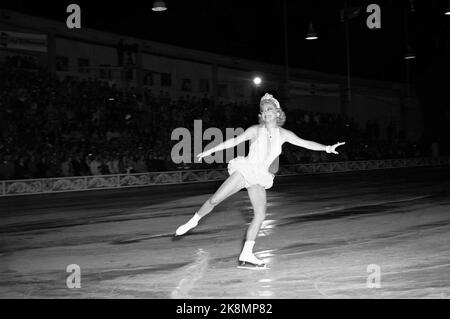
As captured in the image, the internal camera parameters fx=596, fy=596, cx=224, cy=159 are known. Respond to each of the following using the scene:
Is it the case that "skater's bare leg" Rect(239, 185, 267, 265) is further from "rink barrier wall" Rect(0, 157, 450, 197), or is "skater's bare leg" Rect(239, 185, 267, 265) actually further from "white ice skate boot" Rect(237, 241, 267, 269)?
"rink barrier wall" Rect(0, 157, 450, 197)

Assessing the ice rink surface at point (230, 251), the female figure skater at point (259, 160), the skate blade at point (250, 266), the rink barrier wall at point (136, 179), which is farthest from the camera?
the rink barrier wall at point (136, 179)

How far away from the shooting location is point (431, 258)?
22.8ft

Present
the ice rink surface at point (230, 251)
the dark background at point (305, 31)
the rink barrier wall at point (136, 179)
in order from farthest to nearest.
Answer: the dark background at point (305, 31), the rink barrier wall at point (136, 179), the ice rink surface at point (230, 251)

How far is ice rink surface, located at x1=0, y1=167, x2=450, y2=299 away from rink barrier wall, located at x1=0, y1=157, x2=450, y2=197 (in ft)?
21.1

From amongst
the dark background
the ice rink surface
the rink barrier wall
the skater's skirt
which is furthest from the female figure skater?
the dark background

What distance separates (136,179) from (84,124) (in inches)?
119

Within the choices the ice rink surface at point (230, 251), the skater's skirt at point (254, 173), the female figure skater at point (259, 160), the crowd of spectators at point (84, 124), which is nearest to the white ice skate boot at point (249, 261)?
the female figure skater at point (259, 160)

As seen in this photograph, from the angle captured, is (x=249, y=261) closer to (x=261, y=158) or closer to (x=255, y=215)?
(x=255, y=215)

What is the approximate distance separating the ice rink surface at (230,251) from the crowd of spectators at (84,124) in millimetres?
6750

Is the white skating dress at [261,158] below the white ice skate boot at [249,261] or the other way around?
the other way around

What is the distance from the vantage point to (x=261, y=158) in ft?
21.9

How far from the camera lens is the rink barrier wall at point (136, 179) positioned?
20.8 m

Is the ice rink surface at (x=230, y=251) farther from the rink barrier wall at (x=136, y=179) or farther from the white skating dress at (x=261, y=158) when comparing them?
the rink barrier wall at (x=136, y=179)

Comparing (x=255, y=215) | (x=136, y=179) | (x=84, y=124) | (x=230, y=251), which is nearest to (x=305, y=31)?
(x=136, y=179)
